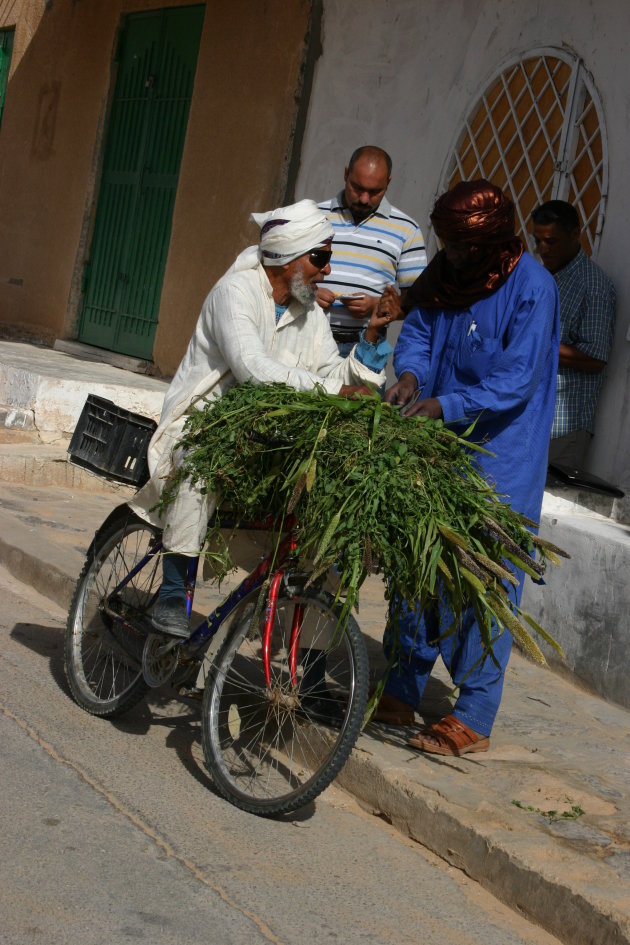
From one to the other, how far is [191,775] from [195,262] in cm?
720

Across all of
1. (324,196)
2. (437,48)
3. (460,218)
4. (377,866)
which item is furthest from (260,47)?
(377,866)

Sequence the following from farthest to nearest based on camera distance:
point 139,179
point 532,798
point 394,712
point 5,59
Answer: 1. point 5,59
2. point 139,179
3. point 394,712
4. point 532,798

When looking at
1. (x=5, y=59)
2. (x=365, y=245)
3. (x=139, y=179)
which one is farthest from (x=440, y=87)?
(x=5, y=59)

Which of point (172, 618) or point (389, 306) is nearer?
point (172, 618)

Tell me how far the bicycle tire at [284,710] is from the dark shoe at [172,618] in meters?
0.21

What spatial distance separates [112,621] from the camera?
441 cm

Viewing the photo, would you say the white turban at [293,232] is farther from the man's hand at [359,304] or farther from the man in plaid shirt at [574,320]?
the man in plaid shirt at [574,320]

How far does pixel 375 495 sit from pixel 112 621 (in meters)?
1.54

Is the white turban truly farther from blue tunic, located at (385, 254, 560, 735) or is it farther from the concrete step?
the concrete step

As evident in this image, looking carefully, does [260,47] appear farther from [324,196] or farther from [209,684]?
[209,684]

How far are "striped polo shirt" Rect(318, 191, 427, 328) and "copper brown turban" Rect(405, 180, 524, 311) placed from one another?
43.0 inches

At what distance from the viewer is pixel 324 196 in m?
8.85

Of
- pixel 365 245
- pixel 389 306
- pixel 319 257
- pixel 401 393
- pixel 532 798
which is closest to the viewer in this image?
pixel 532 798

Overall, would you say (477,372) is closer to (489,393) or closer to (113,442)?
(489,393)
